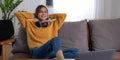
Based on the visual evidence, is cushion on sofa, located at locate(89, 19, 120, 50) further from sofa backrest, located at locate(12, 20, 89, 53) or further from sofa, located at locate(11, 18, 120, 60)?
sofa backrest, located at locate(12, 20, 89, 53)

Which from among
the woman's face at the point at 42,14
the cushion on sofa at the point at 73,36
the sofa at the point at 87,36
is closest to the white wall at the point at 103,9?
the sofa at the point at 87,36

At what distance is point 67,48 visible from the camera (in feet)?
8.55

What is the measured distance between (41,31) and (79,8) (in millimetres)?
2099

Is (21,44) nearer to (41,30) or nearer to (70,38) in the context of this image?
(41,30)

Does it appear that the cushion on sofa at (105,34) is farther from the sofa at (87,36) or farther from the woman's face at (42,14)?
the woman's face at (42,14)

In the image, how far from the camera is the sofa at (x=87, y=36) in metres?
2.63

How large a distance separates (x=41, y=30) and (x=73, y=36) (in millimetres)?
392

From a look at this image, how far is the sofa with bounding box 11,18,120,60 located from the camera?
8.64 feet

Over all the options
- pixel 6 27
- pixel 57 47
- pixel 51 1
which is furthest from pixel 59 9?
pixel 57 47

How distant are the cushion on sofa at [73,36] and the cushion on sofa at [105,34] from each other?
0.12 meters

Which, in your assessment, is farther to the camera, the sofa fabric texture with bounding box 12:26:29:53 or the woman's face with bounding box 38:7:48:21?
the woman's face with bounding box 38:7:48:21

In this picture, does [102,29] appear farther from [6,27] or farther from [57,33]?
[6,27]

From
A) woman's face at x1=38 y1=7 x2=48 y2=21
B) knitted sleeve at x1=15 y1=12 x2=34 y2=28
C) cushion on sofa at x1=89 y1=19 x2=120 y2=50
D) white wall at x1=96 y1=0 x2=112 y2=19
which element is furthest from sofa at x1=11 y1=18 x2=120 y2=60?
white wall at x1=96 y1=0 x2=112 y2=19

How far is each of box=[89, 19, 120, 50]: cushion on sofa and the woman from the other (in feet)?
1.39
